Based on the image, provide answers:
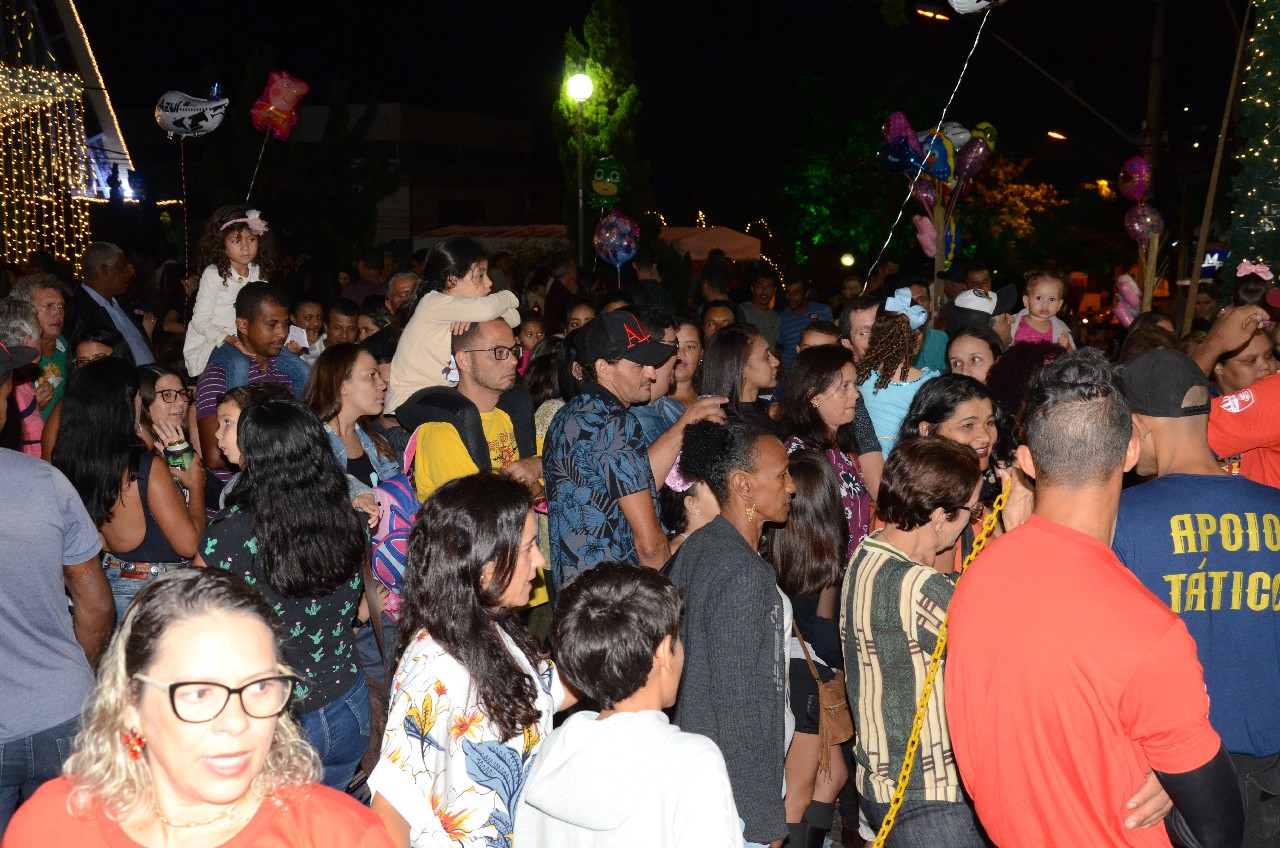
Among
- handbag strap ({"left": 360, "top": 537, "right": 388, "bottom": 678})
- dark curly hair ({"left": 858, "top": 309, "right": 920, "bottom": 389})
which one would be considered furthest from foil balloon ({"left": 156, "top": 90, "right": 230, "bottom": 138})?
handbag strap ({"left": 360, "top": 537, "right": 388, "bottom": 678})

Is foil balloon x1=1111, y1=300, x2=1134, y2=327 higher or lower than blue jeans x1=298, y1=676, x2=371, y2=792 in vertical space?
higher

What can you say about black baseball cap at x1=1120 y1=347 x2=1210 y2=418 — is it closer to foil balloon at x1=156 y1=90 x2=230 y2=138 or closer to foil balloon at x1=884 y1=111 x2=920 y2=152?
foil balloon at x1=156 y1=90 x2=230 y2=138

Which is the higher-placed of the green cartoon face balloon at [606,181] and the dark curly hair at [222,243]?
the green cartoon face balloon at [606,181]

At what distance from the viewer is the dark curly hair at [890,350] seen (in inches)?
245

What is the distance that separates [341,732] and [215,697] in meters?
1.69

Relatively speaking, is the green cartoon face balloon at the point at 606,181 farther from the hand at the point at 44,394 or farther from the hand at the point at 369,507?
the hand at the point at 369,507

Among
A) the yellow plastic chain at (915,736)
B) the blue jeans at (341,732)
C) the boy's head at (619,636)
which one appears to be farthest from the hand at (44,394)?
the yellow plastic chain at (915,736)

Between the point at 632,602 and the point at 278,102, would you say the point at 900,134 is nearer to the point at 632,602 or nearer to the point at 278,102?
the point at 278,102

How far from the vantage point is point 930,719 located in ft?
10.9

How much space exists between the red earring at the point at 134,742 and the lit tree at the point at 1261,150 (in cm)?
1111

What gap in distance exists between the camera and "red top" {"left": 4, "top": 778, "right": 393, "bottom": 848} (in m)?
2.00

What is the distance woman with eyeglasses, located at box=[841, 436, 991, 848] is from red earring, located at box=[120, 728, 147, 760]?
2145 mm

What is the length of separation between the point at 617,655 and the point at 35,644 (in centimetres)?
190

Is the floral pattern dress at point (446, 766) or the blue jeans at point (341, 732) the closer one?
the floral pattern dress at point (446, 766)
